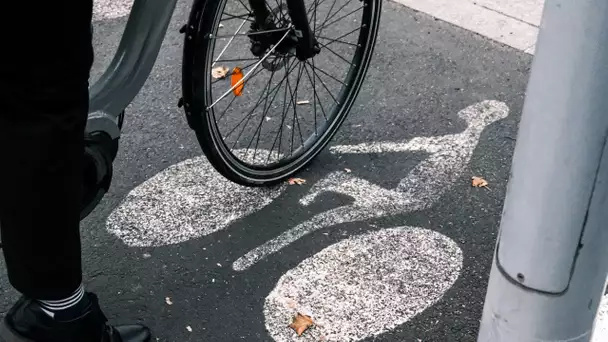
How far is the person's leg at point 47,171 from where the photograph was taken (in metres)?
1.89

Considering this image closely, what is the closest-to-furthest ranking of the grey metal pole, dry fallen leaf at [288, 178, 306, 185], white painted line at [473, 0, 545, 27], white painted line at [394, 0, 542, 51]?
the grey metal pole < dry fallen leaf at [288, 178, 306, 185] < white painted line at [394, 0, 542, 51] < white painted line at [473, 0, 545, 27]

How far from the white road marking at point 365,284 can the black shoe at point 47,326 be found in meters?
0.62

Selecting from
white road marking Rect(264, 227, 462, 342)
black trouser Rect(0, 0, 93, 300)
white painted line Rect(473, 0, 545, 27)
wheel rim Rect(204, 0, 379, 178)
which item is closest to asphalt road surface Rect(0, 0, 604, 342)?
white road marking Rect(264, 227, 462, 342)

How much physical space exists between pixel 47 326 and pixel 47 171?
483mm

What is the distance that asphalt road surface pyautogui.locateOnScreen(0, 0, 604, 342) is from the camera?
279cm

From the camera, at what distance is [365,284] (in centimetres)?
292

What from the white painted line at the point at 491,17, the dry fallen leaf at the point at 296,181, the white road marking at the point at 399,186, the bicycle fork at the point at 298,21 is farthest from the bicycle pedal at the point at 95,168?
the white painted line at the point at 491,17

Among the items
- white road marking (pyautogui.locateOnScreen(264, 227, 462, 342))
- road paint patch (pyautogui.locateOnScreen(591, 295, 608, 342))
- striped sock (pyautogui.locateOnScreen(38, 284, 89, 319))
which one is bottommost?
white road marking (pyautogui.locateOnScreen(264, 227, 462, 342))

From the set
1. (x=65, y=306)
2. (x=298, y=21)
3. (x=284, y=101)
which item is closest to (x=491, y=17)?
(x=284, y=101)

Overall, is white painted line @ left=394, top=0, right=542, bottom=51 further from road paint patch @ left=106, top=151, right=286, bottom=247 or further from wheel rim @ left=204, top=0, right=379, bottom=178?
road paint patch @ left=106, top=151, right=286, bottom=247

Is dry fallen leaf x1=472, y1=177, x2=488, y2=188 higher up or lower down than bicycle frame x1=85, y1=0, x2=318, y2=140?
lower down

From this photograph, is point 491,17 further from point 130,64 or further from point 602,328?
point 130,64

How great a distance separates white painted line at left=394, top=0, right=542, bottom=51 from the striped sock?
3.08 meters

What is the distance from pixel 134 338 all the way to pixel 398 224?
1.13 m
